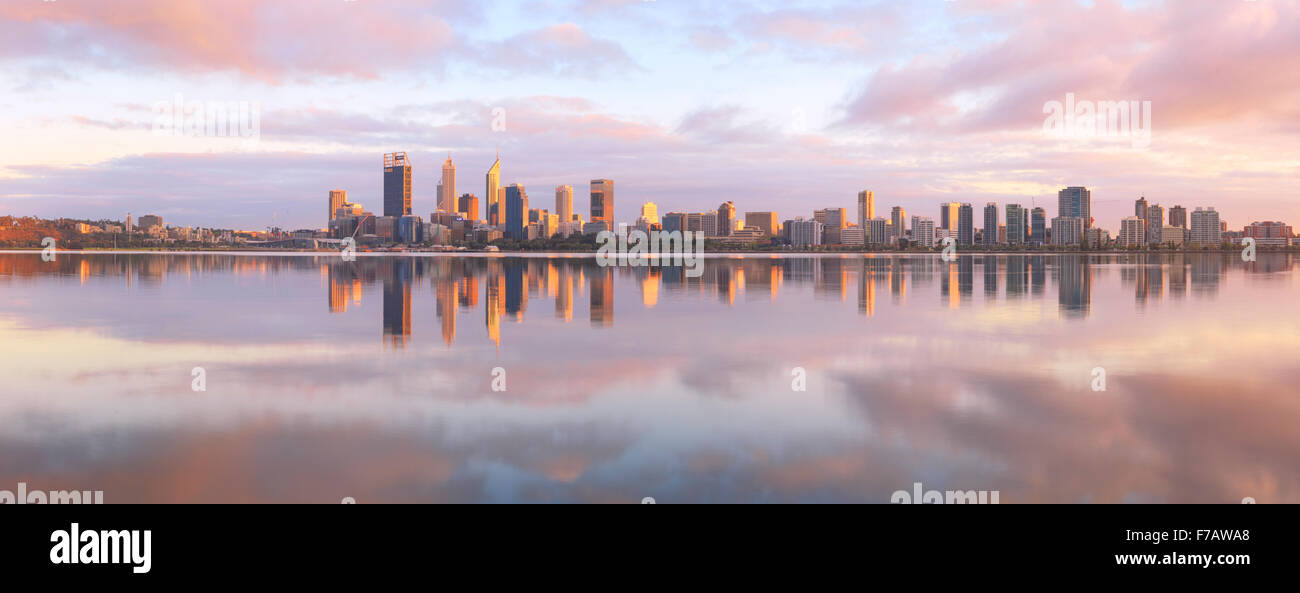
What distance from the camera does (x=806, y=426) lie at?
43.0ft

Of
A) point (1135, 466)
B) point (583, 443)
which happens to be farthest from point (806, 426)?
point (1135, 466)

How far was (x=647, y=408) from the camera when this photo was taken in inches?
567

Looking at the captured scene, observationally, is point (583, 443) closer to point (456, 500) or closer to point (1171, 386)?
point (456, 500)

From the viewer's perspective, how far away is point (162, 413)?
45.3 ft

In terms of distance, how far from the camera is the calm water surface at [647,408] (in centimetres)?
1027

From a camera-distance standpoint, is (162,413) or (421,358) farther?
(421,358)

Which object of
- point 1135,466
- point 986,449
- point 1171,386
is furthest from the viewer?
point 1171,386

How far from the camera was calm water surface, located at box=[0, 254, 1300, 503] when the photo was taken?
10.3 meters

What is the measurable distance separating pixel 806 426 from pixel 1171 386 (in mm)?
9005

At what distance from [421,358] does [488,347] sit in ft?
8.04
